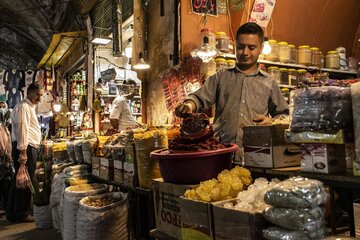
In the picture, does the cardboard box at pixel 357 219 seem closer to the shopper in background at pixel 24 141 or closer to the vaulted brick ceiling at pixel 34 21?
the shopper in background at pixel 24 141

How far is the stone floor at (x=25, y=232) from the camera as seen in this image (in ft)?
17.3

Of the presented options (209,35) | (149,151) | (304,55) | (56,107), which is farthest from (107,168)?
(56,107)

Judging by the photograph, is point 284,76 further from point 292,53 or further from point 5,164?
point 5,164

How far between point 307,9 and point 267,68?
1.63 m

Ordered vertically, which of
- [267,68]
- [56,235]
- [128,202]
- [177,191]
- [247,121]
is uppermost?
[267,68]

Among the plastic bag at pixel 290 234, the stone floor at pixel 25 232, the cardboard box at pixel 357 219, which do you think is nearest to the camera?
the plastic bag at pixel 290 234

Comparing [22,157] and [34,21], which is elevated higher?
[34,21]

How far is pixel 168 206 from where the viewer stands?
8.43 feet

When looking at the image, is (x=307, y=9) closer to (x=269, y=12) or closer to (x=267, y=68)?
(x=269, y=12)

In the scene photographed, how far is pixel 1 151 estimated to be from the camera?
700 centimetres

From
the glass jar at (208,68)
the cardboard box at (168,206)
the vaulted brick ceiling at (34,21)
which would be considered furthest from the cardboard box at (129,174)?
the vaulted brick ceiling at (34,21)

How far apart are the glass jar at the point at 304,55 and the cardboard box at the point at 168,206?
4.50 meters

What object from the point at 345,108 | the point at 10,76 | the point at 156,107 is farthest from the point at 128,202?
the point at 10,76

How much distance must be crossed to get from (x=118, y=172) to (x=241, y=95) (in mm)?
1649
